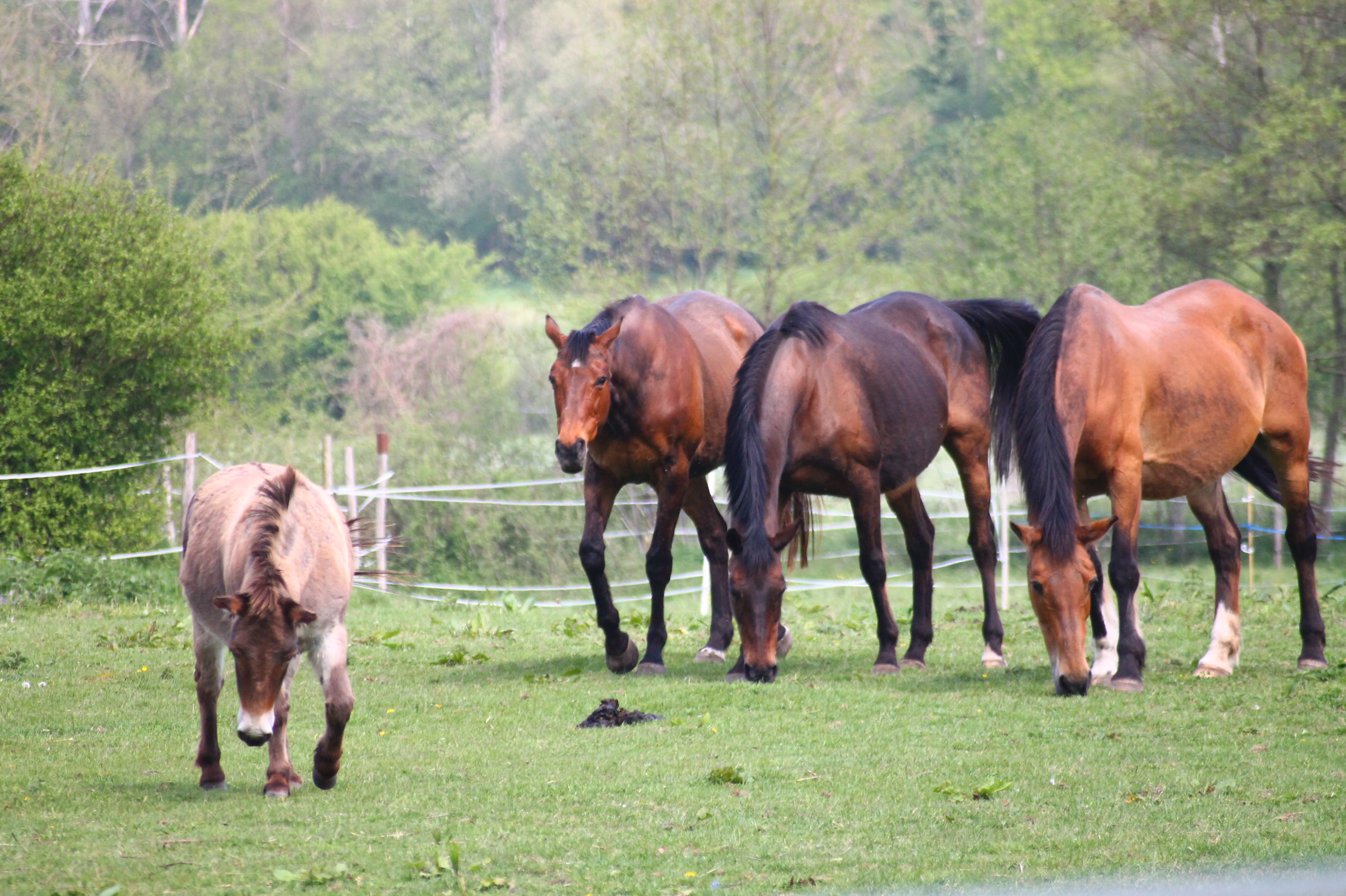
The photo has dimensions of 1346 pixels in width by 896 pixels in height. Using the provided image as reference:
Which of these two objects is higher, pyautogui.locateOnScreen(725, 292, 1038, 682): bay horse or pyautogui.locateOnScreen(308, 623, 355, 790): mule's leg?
pyautogui.locateOnScreen(725, 292, 1038, 682): bay horse

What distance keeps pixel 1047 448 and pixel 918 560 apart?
1.91 m

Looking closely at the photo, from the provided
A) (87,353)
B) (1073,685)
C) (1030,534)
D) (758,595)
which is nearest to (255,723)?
(758,595)

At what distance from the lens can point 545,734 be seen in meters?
5.88

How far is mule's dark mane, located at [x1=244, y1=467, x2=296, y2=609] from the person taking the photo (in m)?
4.16

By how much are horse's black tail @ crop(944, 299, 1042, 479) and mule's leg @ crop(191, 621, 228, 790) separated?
5.63m

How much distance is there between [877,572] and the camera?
764 centimetres

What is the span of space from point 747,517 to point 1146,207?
1837 centimetres

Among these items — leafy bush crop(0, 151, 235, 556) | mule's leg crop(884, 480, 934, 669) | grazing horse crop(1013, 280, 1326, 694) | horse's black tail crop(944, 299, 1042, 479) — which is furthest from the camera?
leafy bush crop(0, 151, 235, 556)

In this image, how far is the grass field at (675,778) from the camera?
12.1 ft

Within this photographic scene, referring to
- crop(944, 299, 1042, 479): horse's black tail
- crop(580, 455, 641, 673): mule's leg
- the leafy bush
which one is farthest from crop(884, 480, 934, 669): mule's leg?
the leafy bush

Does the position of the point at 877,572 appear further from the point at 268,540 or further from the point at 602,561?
the point at 268,540

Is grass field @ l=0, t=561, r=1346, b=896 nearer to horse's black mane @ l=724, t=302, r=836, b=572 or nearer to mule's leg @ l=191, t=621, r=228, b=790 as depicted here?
mule's leg @ l=191, t=621, r=228, b=790

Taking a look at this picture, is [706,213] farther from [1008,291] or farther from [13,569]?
Answer: [13,569]

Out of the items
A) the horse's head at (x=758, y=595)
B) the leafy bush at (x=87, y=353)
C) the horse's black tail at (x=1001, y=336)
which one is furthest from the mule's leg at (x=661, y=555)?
the leafy bush at (x=87, y=353)
